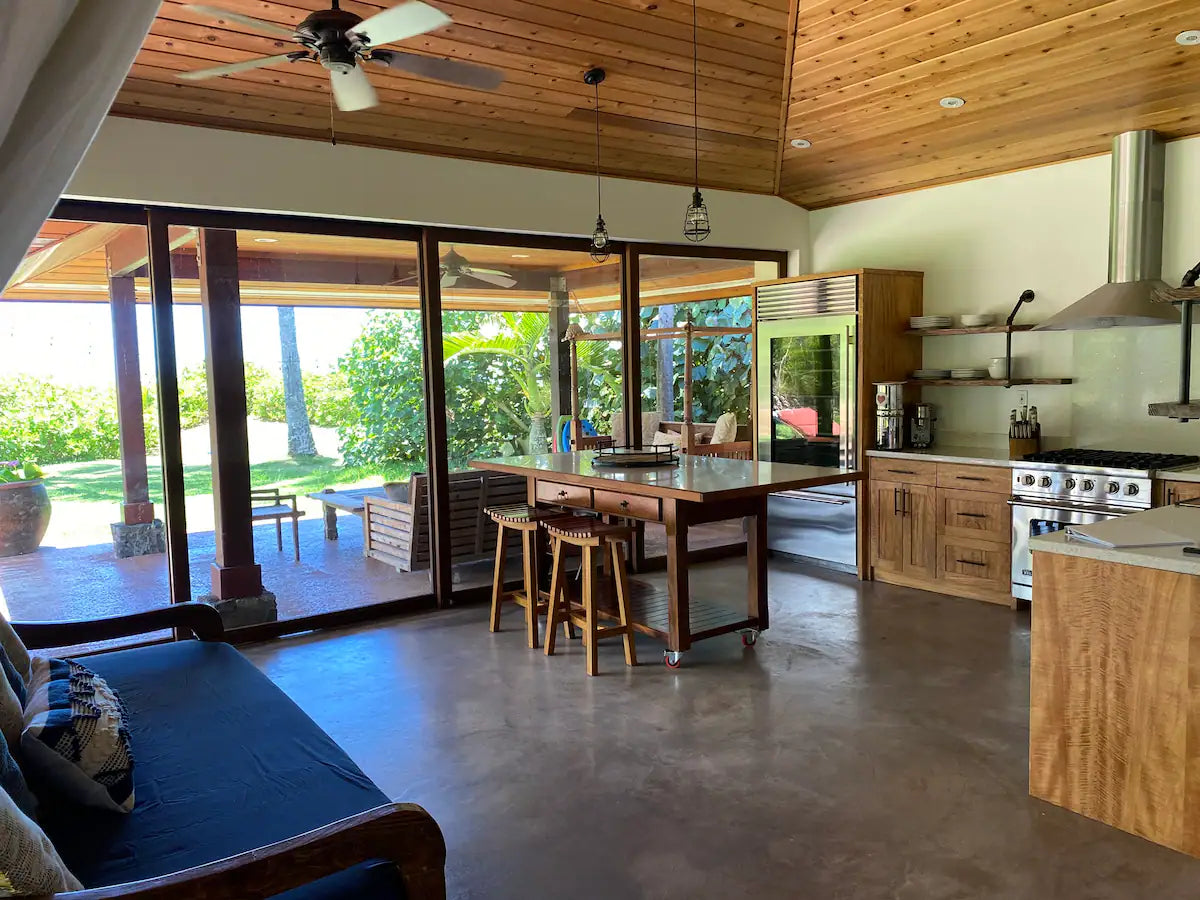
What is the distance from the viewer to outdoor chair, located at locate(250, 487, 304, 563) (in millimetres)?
4840

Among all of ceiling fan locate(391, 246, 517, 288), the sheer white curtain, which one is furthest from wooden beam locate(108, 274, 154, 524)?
the sheer white curtain

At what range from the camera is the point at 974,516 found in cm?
514

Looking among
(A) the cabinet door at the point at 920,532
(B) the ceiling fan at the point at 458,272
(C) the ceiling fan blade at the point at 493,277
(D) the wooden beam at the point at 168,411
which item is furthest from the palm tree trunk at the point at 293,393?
(A) the cabinet door at the point at 920,532

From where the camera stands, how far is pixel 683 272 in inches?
255

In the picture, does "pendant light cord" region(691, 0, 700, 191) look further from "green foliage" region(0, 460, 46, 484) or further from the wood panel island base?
"green foliage" region(0, 460, 46, 484)

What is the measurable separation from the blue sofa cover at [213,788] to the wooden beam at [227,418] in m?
2.07

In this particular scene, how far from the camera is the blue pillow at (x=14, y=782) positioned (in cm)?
174

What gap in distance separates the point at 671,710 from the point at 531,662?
89cm

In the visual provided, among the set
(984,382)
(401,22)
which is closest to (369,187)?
(401,22)

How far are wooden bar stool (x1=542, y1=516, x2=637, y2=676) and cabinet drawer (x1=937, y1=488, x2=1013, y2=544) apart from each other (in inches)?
84.8

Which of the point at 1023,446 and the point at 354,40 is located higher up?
the point at 354,40

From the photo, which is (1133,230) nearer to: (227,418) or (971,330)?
(971,330)

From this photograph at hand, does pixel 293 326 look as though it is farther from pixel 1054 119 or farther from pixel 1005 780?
pixel 1054 119

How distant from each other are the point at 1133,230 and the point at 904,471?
5.92 feet
